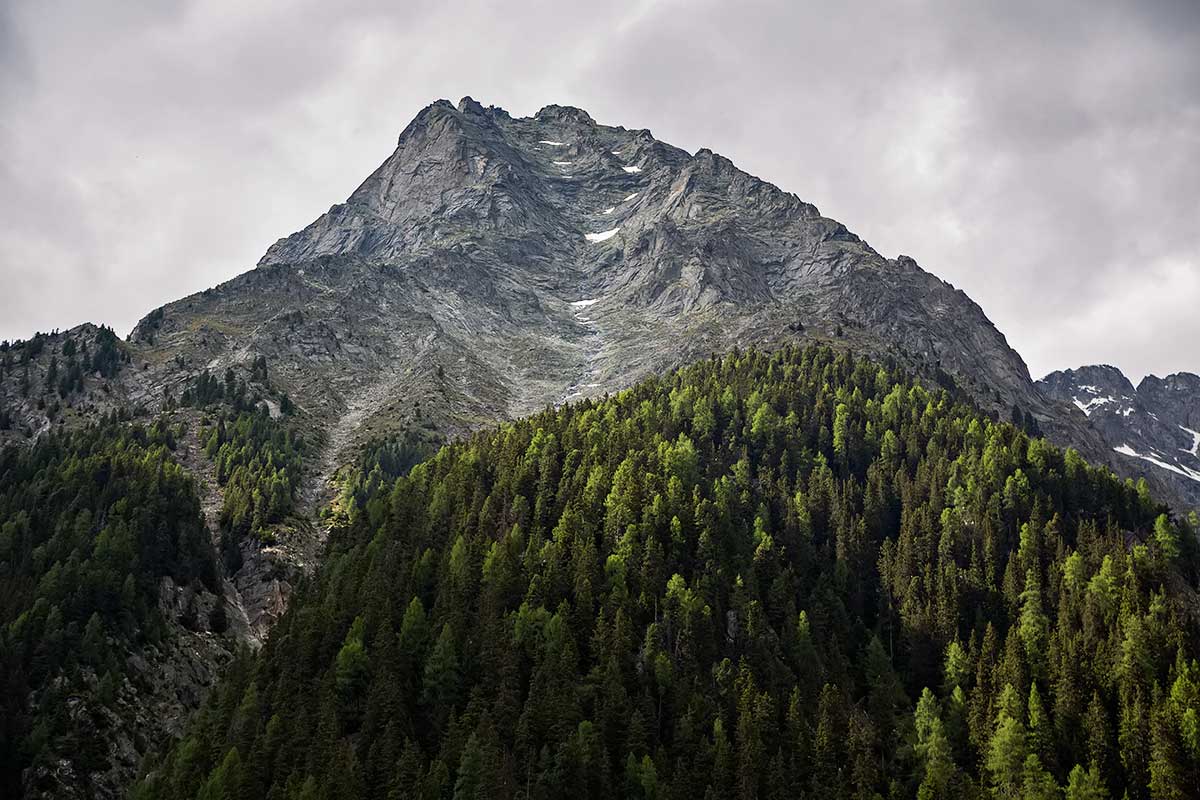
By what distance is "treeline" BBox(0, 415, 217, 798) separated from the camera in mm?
97125

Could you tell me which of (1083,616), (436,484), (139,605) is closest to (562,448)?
(436,484)

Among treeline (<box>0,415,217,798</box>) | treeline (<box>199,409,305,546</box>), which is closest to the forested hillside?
treeline (<box>199,409,305,546</box>)

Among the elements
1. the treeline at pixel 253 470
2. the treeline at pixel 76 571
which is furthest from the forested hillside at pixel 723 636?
the treeline at pixel 76 571

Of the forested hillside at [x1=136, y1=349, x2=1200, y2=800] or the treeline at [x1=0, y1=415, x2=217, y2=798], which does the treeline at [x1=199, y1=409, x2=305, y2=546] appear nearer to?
the treeline at [x1=0, y1=415, x2=217, y2=798]

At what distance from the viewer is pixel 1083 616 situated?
108m

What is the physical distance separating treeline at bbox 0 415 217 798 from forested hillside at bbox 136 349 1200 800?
17.3 meters

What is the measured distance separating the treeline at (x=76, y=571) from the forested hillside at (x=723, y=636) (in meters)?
17.3

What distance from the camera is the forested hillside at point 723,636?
294 feet

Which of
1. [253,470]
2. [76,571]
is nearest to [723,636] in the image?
[76,571]

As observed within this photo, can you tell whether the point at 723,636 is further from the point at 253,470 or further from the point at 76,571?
the point at 253,470

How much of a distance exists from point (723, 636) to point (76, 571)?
84.0 meters

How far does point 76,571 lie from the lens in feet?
373

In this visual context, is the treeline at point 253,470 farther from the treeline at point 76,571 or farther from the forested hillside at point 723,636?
the forested hillside at point 723,636

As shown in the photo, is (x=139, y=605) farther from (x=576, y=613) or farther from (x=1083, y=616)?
(x=1083, y=616)
